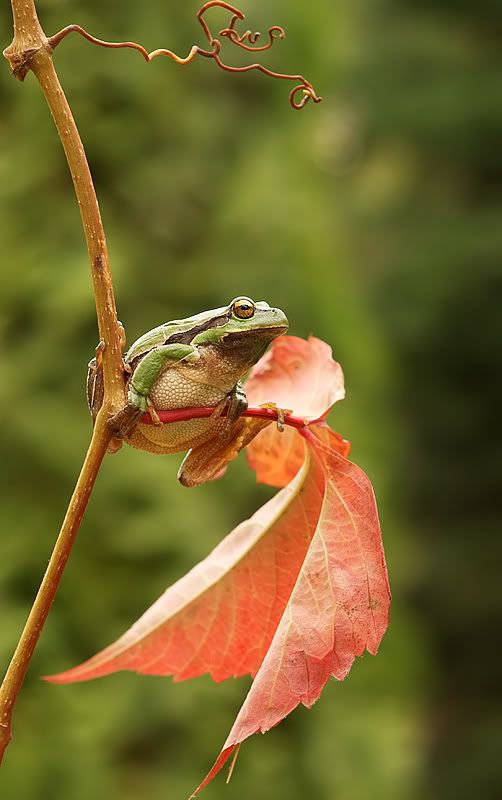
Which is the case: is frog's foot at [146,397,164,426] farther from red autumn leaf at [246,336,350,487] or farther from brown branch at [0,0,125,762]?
red autumn leaf at [246,336,350,487]

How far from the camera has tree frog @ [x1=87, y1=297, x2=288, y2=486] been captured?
542 millimetres

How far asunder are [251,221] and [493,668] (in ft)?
11.2

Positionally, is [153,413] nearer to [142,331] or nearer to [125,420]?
[125,420]

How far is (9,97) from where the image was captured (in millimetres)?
2277

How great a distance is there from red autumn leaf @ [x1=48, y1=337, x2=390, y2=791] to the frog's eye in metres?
0.08

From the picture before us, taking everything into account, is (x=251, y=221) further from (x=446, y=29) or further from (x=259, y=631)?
(x=446, y=29)

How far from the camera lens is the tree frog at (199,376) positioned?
0.54 metres

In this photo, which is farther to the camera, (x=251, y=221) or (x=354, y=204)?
(x=354, y=204)

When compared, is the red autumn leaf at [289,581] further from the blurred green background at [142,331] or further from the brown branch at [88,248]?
the blurred green background at [142,331]

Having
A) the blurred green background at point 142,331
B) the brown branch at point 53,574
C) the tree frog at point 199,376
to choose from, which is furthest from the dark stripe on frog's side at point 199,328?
the blurred green background at point 142,331

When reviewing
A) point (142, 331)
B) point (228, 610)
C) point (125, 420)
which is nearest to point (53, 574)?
point (125, 420)

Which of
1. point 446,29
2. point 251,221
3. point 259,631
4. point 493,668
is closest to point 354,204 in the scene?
point 446,29

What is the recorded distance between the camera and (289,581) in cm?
66

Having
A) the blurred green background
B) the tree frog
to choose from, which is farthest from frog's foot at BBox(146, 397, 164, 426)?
the blurred green background
